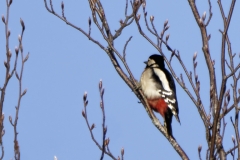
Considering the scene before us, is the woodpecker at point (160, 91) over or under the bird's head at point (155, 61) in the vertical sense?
under

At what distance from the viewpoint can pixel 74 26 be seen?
16.3 ft

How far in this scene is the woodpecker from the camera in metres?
6.43

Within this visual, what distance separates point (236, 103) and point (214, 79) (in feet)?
0.69

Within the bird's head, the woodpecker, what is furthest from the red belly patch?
the bird's head

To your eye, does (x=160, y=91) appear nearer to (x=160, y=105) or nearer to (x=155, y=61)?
(x=160, y=105)

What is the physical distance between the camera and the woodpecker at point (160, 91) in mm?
6429

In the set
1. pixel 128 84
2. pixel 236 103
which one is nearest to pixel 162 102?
pixel 128 84

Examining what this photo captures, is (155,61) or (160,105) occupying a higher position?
(155,61)

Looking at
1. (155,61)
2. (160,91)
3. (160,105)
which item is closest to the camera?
(160,105)

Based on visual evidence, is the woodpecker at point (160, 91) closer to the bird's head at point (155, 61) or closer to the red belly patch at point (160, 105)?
the red belly patch at point (160, 105)

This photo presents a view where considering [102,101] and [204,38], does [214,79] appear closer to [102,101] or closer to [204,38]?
[204,38]

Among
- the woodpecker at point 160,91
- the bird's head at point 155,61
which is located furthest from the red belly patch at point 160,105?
the bird's head at point 155,61

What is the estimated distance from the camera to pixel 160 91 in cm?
669

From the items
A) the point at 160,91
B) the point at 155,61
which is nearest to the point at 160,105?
the point at 160,91
